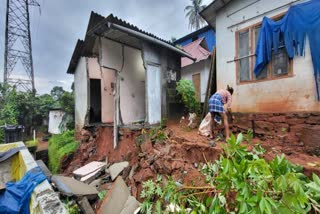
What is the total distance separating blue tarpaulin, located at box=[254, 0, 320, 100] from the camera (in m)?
3.28

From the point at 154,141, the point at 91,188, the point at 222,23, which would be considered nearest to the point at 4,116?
the point at 91,188

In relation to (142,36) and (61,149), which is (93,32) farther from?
(61,149)

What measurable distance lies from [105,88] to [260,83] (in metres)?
5.98

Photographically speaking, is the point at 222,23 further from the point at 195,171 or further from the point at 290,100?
the point at 195,171

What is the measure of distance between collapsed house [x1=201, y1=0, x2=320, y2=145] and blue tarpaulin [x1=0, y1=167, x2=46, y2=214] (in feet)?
16.0

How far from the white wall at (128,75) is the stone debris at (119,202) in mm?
3361

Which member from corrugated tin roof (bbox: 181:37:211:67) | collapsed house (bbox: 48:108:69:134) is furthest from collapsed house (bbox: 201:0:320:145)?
collapsed house (bbox: 48:108:69:134)

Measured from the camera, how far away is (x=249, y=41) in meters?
4.27

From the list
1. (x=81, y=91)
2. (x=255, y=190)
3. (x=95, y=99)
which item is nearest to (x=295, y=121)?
(x=255, y=190)

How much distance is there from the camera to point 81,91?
25.3 ft

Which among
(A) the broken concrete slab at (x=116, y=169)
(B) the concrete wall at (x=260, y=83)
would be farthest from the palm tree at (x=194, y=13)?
(A) the broken concrete slab at (x=116, y=169)

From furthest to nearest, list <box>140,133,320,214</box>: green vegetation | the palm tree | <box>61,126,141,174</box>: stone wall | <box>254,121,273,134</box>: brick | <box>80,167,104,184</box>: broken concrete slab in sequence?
the palm tree → <box>61,126,141,174</box>: stone wall → <box>80,167,104,184</box>: broken concrete slab → <box>254,121,273,134</box>: brick → <box>140,133,320,214</box>: green vegetation

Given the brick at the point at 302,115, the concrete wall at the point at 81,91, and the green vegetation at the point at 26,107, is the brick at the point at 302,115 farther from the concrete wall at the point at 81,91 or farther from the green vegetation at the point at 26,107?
the green vegetation at the point at 26,107

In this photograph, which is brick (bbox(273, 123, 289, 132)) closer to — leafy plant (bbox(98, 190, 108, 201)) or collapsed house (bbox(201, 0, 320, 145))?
collapsed house (bbox(201, 0, 320, 145))
